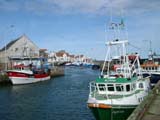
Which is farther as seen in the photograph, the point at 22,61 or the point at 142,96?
the point at 22,61

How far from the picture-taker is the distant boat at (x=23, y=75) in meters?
57.2

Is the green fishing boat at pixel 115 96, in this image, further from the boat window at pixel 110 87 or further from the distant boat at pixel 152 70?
the distant boat at pixel 152 70

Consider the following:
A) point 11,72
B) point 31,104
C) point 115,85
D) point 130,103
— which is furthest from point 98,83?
point 11,72

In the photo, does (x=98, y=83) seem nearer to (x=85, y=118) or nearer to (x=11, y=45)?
(x=85, y=118)

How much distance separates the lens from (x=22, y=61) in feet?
257

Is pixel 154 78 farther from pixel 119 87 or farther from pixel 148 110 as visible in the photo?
pixel 148 110

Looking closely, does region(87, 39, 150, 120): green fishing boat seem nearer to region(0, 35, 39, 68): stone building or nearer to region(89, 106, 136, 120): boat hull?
region(89, 106, 136, 120): boat hull

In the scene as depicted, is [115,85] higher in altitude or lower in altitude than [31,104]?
higher

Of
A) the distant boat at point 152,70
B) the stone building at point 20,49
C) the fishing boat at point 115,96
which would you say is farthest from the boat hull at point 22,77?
the fishing boat at point 115,96

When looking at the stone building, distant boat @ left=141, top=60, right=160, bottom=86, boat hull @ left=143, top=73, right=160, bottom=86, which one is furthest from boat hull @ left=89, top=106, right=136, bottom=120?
the stone building

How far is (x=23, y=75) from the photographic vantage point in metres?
59.1

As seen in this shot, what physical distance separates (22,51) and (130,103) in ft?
219

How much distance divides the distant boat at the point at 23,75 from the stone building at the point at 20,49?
17922 mm

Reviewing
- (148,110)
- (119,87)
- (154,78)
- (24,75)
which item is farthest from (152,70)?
(148,110)
